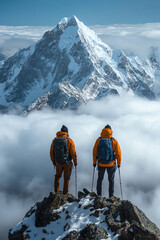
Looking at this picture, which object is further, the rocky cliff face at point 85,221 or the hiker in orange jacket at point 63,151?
the hiker in orange jacket at point 63,151

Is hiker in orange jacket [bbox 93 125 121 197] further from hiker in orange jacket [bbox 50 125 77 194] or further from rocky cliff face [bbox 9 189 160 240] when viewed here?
rocky cliff face [bbox 9 189 160 240]

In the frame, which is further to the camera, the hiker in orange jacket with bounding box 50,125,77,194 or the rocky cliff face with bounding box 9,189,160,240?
the hiker in orange jacket with bounding box 50,125,77,194

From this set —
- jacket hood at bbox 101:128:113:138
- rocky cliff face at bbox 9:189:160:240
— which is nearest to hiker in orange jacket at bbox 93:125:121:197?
jacket hood at bbox 101:128:113:138

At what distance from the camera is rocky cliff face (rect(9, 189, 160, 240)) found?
10.9 m

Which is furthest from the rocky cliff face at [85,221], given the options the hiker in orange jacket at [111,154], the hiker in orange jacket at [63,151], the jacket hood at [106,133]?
the jacket hood at [106,133]

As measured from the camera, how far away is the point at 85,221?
12258 millimetres

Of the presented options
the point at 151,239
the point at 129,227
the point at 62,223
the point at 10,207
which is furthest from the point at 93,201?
the point at 10,207

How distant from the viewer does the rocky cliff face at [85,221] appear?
35.8ft

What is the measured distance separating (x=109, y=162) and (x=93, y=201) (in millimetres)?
2587

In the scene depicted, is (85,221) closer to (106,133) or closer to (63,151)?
(63,151)

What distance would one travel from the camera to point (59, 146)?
15195mm

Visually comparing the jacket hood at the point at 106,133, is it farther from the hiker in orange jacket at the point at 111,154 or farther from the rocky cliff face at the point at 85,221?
the rocky cliff face at the point at 85,221

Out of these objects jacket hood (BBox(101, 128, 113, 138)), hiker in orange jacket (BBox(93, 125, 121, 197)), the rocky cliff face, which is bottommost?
the rocky cliff face

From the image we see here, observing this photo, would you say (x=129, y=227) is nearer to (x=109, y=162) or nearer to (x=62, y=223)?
(x=62, y=223)
